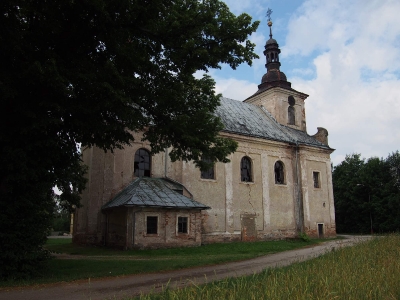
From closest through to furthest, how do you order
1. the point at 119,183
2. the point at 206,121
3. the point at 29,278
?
the point at 29,278
the point at 206,121
the point at 119,183

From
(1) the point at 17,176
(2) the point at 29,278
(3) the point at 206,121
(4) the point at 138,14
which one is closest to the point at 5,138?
(1) the point at 17,176

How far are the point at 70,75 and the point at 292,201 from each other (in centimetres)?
2245

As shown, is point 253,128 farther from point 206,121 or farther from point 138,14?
point 138,14

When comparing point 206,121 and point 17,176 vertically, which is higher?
point 206,121

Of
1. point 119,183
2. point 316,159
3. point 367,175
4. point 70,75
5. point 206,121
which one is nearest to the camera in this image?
point 70,75

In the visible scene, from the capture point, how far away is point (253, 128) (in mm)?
28125

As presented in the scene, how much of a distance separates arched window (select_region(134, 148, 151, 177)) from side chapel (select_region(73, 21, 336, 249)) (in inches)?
2.5

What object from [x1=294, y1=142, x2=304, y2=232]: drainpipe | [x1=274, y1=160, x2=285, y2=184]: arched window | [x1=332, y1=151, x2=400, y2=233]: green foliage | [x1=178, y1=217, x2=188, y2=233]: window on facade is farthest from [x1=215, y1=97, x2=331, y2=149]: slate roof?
[x1=332, y1=151, x2=400, y2=233]: green foliage

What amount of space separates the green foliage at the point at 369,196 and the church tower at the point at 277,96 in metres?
18.0

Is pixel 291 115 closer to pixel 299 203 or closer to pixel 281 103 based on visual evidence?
pixel 281 103

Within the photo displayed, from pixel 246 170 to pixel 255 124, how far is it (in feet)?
14.4

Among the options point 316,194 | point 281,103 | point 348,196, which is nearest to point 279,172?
point 316,194

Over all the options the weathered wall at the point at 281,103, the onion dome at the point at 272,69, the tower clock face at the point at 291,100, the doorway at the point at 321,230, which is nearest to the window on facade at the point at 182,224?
the doorway at the point at 321,230

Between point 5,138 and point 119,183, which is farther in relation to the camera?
point 119,183
